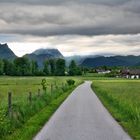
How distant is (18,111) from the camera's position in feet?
70.4

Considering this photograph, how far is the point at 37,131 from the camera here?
58.2 feet

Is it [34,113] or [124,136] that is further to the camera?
[34,113]

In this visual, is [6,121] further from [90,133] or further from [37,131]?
[90,133]

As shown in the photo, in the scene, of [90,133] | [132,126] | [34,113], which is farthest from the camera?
[34,113]

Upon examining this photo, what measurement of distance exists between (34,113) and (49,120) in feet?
9.37

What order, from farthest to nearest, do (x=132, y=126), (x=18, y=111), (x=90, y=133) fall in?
(x=18, y=111), (x=132, y=126), (x=90, y=133)

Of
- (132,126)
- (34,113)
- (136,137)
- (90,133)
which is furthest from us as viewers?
(34,113)

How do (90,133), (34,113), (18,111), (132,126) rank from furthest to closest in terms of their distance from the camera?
(34,113), (18,111), (132,126), (90,133)

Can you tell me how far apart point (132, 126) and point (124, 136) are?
3.00 m

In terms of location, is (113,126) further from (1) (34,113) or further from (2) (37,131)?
(1) (34,113)

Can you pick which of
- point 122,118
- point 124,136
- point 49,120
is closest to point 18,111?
point 49,120

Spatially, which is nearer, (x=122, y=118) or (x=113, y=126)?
(x=113, y=126)

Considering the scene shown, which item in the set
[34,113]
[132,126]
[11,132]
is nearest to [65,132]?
[11,132]

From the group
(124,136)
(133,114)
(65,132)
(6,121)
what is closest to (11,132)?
(6,121)
